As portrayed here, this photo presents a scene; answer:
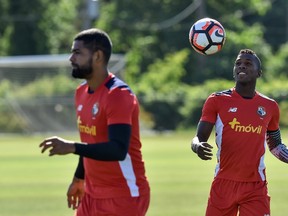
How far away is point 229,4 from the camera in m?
57.1

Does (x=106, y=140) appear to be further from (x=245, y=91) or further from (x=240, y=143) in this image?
(x=245, y=91)

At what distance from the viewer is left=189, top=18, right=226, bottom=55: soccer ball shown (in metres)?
9.45

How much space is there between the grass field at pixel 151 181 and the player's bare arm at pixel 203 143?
215 inches

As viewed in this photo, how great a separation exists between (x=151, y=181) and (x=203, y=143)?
444 inches

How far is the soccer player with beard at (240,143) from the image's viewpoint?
27.8ft

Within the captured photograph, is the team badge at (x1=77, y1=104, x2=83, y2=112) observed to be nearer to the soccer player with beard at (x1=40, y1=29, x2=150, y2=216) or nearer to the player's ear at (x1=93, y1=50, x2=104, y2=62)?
the soccer player with beard at (x1=40, y1=29, x2=150, y2=216)

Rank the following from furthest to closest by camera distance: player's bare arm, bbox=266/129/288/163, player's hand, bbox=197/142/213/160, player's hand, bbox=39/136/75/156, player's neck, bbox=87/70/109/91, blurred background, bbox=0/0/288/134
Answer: blurred background, bbox=0/0/288/134 < player's bare arm, bbox=266/129/288/163 < player's hand, bbox=197/142/213/160 < player's neck, bbox=87/70/109/91 < player's hand, bbox=39/136/75/156

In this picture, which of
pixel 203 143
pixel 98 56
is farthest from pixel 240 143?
pixel 98 56

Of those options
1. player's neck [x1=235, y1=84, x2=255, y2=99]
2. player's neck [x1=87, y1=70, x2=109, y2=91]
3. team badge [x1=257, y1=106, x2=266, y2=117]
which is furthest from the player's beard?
team badge [x1=257, y1=106, x2=266, y2=117]

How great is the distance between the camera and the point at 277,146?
898 cm

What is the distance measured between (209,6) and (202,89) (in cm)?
1123

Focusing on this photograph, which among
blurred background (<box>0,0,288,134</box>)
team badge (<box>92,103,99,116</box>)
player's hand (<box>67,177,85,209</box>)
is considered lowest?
blurred background (<box>0,0,288,134</box>)

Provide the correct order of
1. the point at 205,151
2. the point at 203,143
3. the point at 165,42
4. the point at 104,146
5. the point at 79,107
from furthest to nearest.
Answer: the point at 165,42, the point at 203,143, the point at 205,151, the point at 79,107, the point at 104,146

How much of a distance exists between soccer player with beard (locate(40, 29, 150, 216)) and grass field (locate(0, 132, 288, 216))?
660cm
